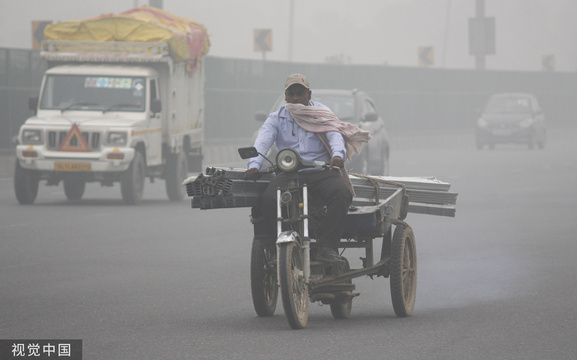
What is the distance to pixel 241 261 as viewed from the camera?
13062mm

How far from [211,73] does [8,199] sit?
14.4m

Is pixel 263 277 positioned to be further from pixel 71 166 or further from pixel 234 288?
pixel 71 166

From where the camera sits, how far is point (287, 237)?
8078 mm

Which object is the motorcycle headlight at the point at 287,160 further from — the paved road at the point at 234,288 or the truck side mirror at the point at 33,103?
the truck side mirror at the point at 33,103

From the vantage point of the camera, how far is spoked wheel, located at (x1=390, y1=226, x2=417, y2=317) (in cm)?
880

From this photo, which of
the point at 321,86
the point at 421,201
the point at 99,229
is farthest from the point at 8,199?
the point at 321,86

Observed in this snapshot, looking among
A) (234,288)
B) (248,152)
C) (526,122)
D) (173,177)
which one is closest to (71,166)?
(173,177)

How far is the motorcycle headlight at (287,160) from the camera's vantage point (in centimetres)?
834

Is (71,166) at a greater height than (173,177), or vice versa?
(71,166)

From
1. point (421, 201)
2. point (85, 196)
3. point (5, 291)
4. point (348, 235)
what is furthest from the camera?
point (85, 196)

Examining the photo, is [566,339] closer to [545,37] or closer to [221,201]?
[221,201]

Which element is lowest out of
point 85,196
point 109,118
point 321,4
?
point 85,196

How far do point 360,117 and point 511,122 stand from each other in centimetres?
1828

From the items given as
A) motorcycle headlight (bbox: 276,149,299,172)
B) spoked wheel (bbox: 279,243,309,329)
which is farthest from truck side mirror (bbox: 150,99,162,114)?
spoked wheel (bbox: 279,243,309,329)
